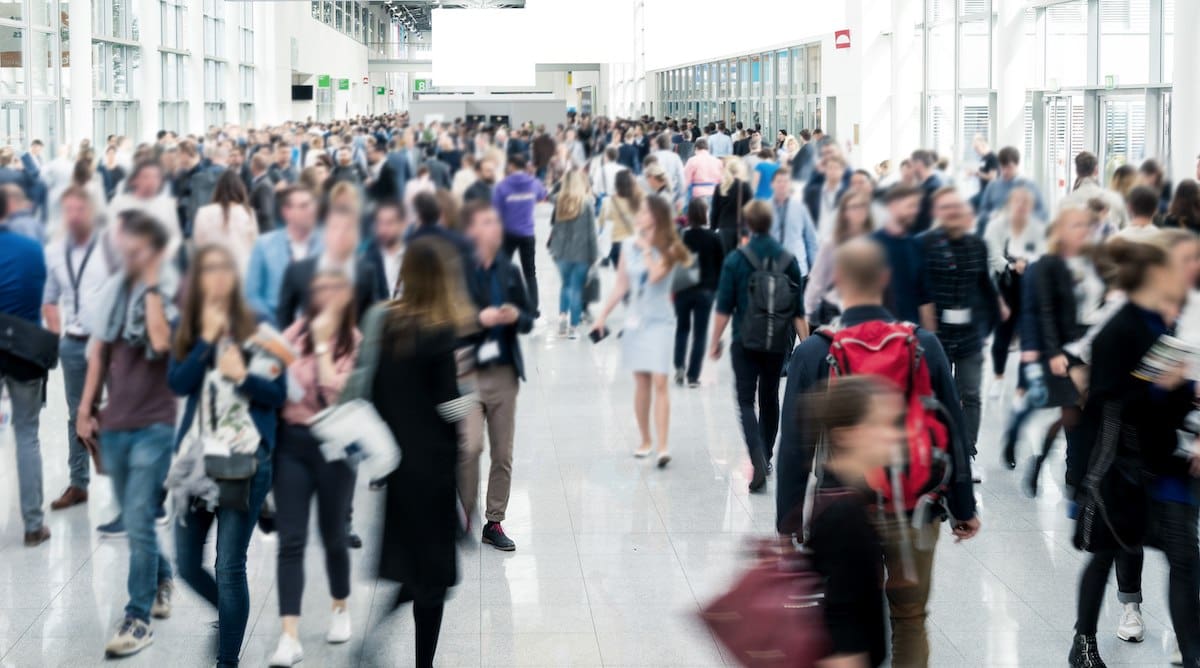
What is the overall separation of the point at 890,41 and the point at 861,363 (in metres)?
24.6

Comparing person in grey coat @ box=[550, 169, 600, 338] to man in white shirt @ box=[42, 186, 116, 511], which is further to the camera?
person in grey coat @ box=[550, 169, 600, 338]

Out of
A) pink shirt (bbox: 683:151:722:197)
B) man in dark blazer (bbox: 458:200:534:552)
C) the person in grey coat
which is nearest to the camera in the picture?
man in dark blazer (bbox: 458:200:534:552)

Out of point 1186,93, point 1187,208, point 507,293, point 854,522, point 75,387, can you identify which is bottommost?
point 75,387

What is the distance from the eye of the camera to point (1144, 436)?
5.03 metres

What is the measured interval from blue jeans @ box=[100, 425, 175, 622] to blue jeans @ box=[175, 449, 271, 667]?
25cm

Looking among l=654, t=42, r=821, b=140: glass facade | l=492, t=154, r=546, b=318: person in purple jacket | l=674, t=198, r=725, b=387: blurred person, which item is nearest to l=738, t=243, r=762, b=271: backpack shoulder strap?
l=674, t=198, r=725, b=387: blurred person

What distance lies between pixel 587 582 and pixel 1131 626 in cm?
237

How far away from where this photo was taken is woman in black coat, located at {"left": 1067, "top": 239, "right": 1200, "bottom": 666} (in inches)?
197

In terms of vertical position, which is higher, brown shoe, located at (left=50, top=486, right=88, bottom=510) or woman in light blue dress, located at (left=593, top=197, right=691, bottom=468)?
woman in light blue dress, located at (left=593, top=197, right=691, bottom=468)

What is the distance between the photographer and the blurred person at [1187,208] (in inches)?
336

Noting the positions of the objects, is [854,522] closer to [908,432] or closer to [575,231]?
[908,432]

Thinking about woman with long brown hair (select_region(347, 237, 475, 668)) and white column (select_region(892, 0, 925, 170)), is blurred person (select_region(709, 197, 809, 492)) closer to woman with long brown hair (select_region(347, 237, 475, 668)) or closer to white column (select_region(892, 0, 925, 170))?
woman with long brown hair (select_region(347, 237, 475, 668))

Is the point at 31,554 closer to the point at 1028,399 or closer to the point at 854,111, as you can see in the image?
the point at 1028,399

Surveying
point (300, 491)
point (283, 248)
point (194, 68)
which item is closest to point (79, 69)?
point (194, 68)
